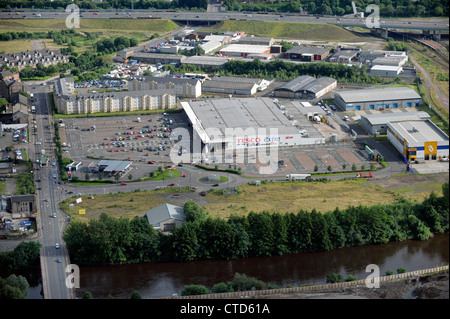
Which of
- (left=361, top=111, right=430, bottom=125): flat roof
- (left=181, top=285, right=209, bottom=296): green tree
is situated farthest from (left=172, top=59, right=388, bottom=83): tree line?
(left=181, top=285, right=209, bottom=296): green tree

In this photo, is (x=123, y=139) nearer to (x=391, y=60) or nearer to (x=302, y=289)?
(x=302, y=289)

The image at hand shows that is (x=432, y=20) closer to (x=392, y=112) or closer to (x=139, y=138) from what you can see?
(x=392, y=112)

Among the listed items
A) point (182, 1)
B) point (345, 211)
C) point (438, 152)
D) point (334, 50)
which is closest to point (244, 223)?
point (345, 211)

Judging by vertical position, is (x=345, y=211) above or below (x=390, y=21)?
below

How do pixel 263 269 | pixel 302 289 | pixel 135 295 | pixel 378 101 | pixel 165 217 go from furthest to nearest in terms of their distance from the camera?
pixel 378 101 < pixel 165 217 < pixel 263 269 < pixel 302 289 < pixel 135 295

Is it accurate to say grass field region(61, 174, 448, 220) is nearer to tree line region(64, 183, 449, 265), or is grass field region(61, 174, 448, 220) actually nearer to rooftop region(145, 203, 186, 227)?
rooftop region(145, 203, 186, 227)

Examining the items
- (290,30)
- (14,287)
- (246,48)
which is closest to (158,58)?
(246,48)
